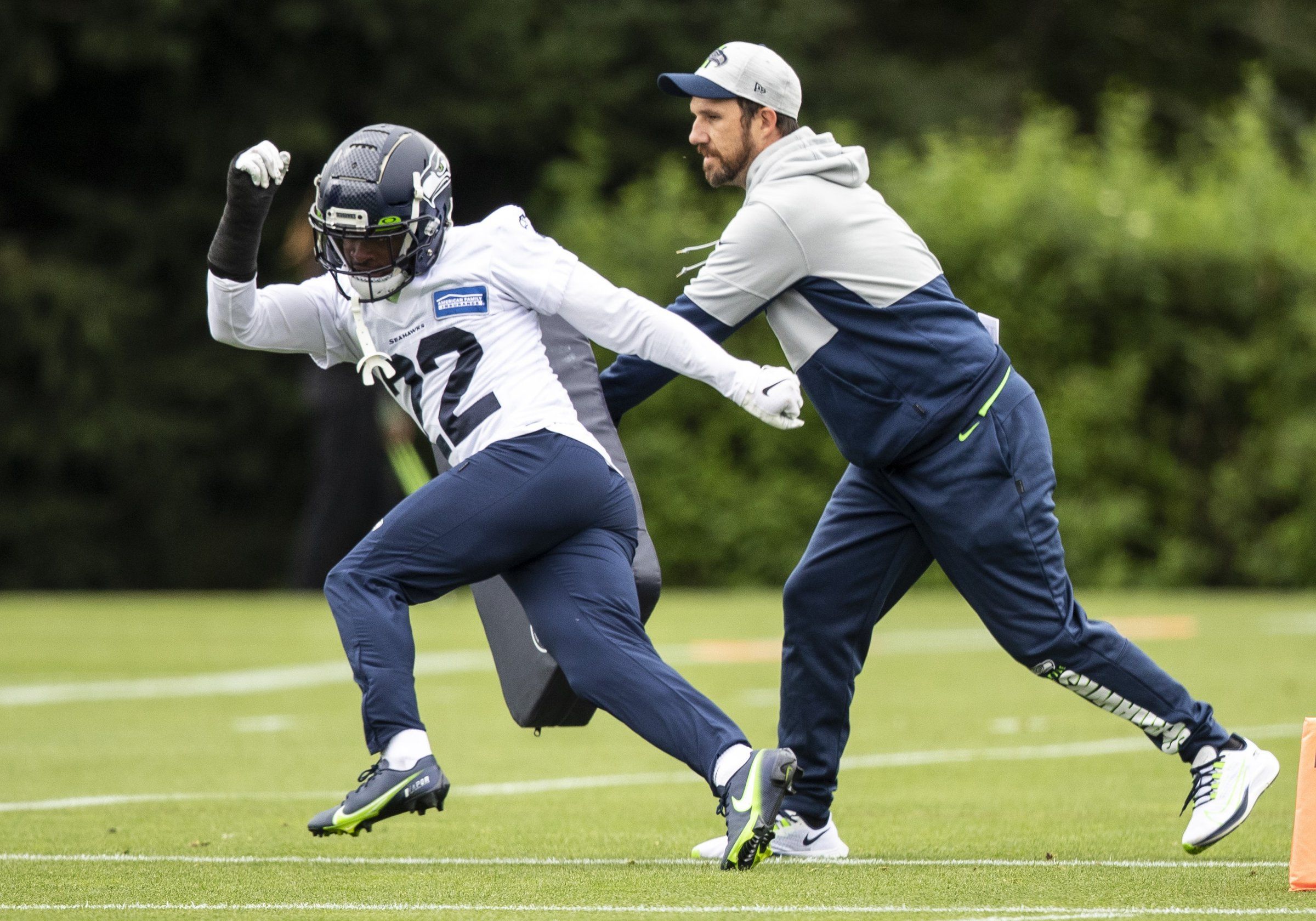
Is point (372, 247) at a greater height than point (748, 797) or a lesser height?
greater

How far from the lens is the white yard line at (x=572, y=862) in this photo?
562 centimetres

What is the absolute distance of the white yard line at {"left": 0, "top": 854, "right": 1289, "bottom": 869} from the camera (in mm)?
5621

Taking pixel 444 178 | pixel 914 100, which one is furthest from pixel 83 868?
pixel 914 100

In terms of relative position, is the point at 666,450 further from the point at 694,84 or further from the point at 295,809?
the point at 694,84

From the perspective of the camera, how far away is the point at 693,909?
15.7 feet

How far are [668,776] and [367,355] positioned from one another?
3.18m

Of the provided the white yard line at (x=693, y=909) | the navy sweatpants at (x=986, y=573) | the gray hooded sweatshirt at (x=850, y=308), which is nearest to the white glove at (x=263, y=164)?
the gray hooded sweatshirt at (x=850, y=308)

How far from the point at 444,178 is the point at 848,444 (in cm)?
133

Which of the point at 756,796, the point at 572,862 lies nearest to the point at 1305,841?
the point at 756,796

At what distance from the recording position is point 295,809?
7137 millimetres

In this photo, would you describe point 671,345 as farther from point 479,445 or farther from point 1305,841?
point 1305,841

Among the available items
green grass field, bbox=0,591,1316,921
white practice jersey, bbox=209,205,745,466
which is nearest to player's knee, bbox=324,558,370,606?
white practice jersey, bbox=209,205,745,466

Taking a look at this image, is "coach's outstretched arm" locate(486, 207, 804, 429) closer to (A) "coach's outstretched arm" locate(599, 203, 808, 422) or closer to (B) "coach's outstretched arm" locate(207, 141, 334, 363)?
(A) "coach's outstretched arm" locate(599, 203, 808, 422)

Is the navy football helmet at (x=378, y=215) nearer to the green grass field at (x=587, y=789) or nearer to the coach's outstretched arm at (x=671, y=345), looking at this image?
the coach's outstretched arm at (x=671, y=345)
